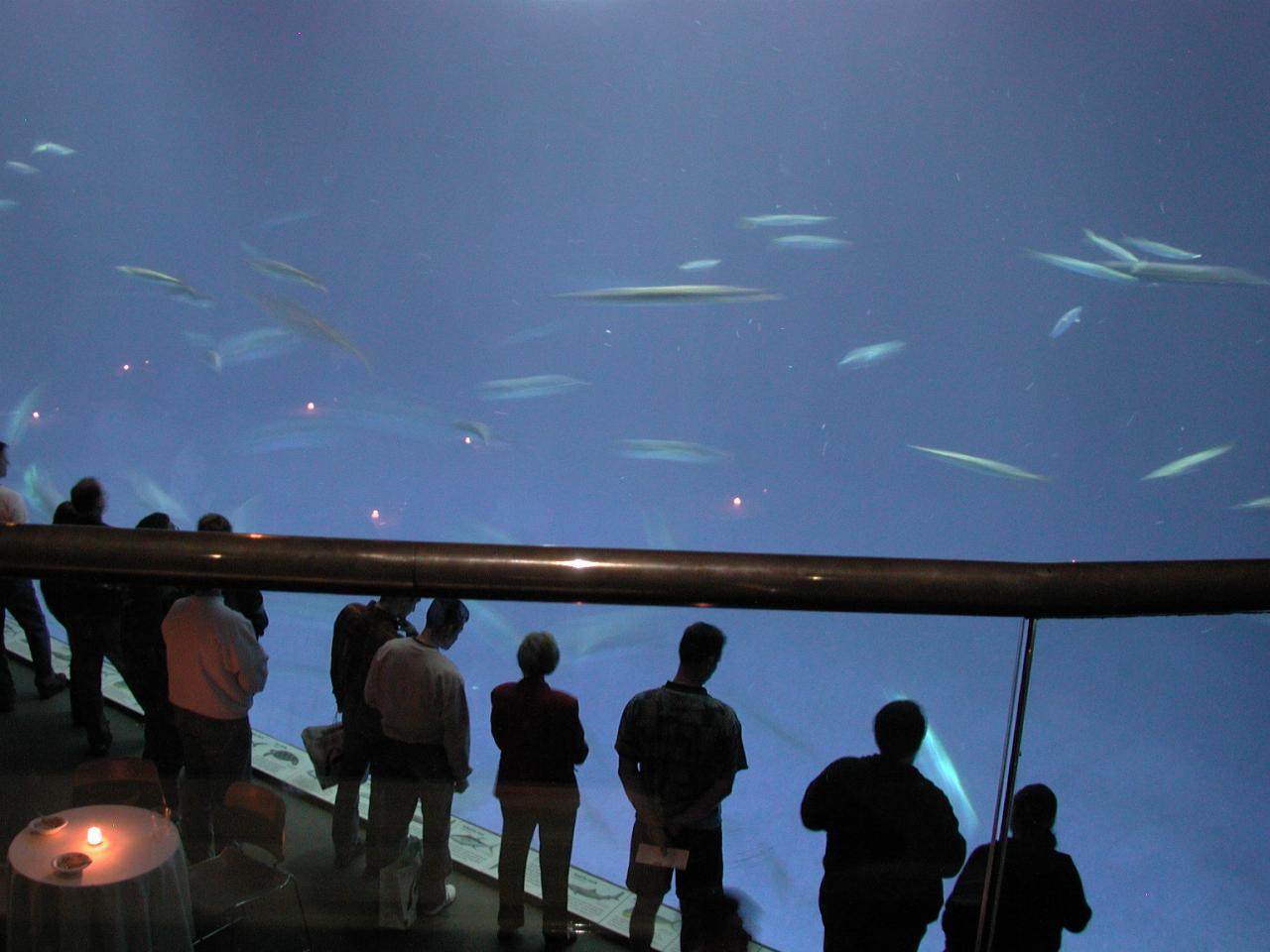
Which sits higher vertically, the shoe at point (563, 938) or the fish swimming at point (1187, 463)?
the fish swimming at point (1187, 463)

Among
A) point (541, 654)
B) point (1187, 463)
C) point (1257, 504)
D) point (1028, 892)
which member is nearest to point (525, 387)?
point (1187, 463)

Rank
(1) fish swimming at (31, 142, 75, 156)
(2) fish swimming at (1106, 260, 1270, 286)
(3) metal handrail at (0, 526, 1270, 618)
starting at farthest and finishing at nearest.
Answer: (1) fish swimming at (31, 142, 75, 156) → (2) fish swimming at (1106, 260, 1270, 286) → (3) metal handrail at (0, 526, 1270, 618)

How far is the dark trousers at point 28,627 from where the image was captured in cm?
100

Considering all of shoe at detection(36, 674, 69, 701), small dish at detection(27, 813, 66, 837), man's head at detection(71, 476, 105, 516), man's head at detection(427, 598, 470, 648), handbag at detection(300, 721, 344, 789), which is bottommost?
small dish at detection(27, 813, 66, 837)

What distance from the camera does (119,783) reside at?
93 centimetres

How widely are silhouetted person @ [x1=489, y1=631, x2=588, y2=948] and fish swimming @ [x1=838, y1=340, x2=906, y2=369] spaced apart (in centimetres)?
1161

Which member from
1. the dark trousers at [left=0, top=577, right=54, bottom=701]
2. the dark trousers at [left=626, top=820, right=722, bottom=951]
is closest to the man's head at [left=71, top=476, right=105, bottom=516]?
the dark trousers at [left=0, top=577, right=54, bottom=701]

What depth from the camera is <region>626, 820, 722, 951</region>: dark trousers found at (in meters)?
0.97

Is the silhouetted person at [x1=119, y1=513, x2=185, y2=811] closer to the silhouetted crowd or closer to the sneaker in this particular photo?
the silhouetted crowd

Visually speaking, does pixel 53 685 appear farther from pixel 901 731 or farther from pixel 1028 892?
pixel 1028 892

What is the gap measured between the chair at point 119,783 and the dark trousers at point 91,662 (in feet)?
0.10

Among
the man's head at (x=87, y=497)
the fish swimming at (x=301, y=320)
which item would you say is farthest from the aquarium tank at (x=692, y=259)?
the man's head at (x=87, y=497)

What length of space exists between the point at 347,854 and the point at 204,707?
0.21 meters

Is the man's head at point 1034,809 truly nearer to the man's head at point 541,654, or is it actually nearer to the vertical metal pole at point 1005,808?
the vertical metal pole at point 1005,808
